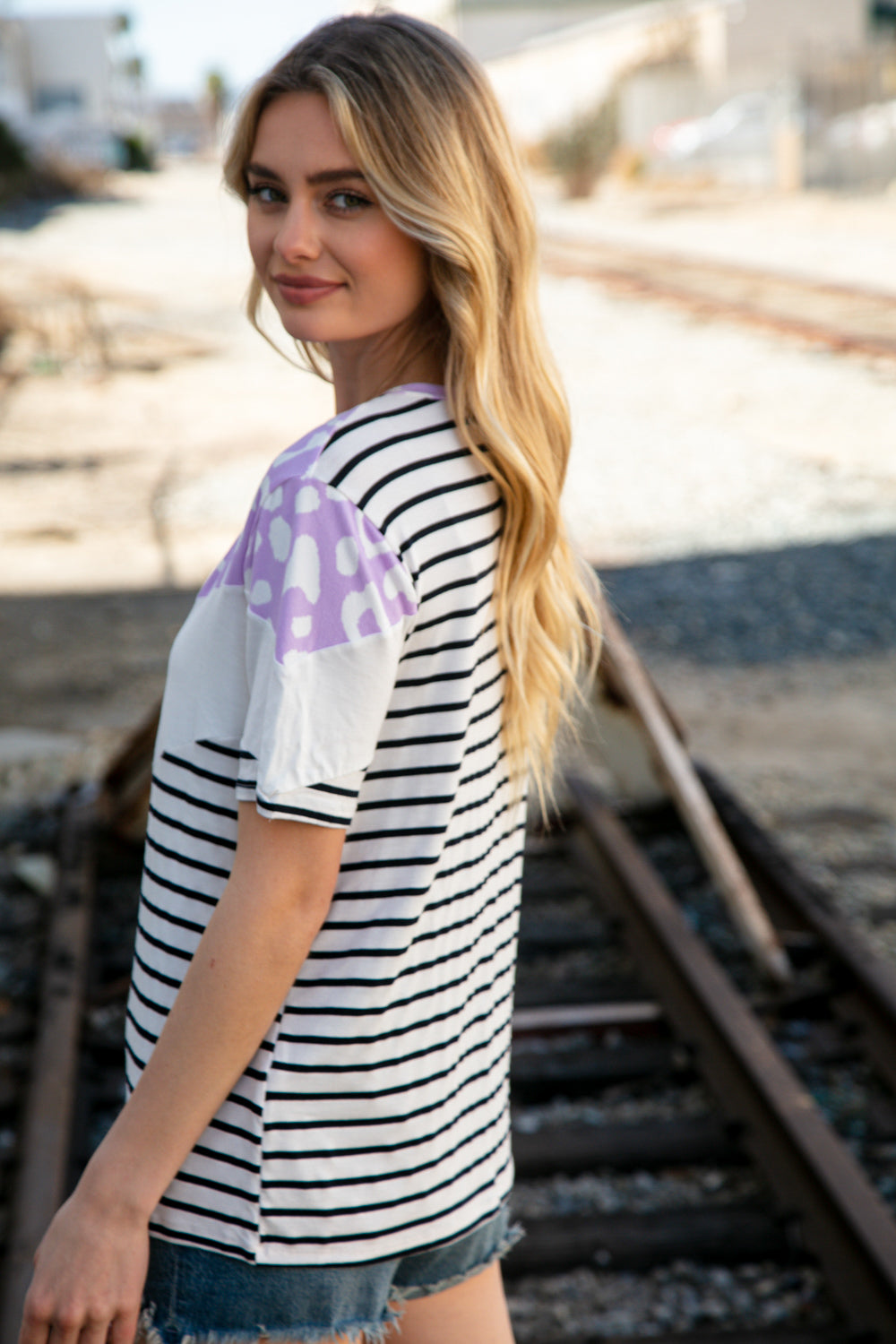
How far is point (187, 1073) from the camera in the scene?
49.6 inches

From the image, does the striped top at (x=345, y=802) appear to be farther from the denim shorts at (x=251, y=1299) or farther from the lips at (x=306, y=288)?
the lips at (x=306, y=288)

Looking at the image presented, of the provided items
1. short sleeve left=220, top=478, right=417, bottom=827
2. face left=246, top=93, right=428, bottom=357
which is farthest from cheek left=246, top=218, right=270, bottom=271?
short sleeve left=220, top=478, right=417, bottom=827

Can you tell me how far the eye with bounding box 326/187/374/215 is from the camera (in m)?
1.39

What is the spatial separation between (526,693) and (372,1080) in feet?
1.49

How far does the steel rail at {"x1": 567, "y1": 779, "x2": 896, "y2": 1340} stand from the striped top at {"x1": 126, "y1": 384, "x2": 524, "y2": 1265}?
1.62m

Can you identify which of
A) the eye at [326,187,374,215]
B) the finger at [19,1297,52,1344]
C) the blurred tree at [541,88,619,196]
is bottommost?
the blurred tree at [541,88,619,196]

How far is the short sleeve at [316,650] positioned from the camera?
122 cm

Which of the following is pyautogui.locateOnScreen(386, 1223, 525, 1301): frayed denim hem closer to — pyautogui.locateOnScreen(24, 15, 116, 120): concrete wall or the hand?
the hand

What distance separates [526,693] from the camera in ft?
Result: 5.07

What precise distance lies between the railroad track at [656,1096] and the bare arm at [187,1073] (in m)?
1.43

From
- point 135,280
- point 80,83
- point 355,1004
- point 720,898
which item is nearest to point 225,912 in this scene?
point 355,1004

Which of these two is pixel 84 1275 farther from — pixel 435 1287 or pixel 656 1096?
pixel 656 1096

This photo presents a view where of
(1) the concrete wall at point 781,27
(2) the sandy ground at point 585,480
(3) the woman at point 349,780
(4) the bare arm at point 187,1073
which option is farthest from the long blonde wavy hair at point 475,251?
(1) the concrete wall at point 781,27

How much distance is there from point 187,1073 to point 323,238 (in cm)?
83
